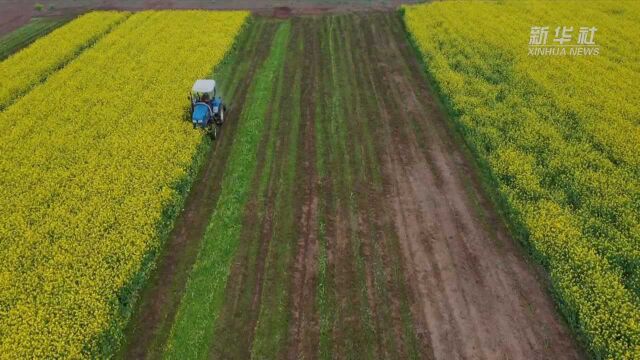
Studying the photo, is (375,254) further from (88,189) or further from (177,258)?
(88,189)

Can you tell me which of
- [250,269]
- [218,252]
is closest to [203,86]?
[218,252]

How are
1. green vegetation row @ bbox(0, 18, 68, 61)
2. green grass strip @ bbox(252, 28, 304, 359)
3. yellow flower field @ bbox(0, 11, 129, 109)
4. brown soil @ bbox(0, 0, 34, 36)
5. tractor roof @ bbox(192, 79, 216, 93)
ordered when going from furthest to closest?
brown soil @ bbox(0, 0, 34, 36) → green vegetation row @ bbox(0, 18, 68, 61) → yellow flower field @ bbox(0, 11, 129, 109) → tractor roof @ bbox(192, 79, 216, 93) → green grass strip @ bbox(252, 28, 304, 359)

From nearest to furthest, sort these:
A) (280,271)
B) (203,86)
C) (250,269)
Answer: (280,271) < (250,269) < (203,86)

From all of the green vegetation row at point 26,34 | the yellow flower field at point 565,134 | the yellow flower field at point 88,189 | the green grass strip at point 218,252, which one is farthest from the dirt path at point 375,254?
the green vegetation row at point 26,34

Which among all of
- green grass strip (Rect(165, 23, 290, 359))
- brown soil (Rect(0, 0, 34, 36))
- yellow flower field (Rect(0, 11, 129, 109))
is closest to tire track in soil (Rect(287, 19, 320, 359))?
green grass strip (Rect(165, 23, 290, 359))

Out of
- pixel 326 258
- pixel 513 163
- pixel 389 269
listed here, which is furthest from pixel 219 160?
pixel 513 163

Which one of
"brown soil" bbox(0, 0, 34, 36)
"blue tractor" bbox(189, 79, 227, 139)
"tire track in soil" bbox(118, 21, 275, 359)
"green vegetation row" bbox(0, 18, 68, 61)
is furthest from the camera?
"brown soil" bbox(0, 0, 34, 36)

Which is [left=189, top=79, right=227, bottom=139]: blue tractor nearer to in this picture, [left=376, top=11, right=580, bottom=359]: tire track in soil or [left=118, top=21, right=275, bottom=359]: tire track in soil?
[left=118, top=21, right=275, bottom=359]: tire track in soil
